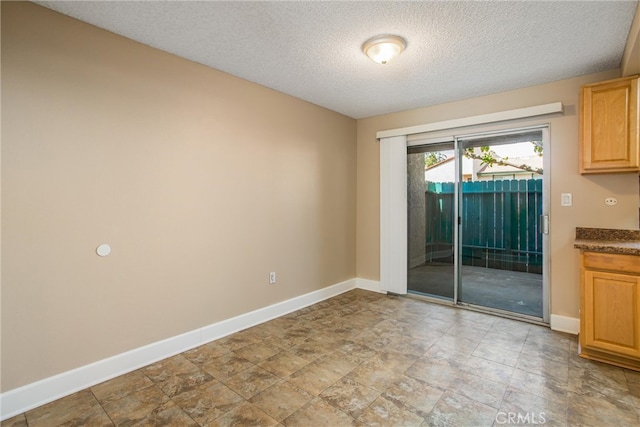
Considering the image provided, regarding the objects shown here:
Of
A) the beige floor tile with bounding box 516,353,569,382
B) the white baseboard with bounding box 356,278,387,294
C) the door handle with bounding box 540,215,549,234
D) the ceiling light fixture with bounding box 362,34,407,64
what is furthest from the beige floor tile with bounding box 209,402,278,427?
the door handle with bounding box 540,215,549,234

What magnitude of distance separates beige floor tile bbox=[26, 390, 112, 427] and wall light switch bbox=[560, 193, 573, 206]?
13.3ft

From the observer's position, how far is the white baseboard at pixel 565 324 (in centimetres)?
296

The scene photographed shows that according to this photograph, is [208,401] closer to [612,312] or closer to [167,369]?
[167,369]

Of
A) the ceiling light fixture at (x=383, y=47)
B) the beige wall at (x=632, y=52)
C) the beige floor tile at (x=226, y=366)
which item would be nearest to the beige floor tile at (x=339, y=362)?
the beige floor tile at (x=226, y=366)

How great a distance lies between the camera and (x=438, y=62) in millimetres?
2689

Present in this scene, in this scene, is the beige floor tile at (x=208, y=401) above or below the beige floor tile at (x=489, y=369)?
below

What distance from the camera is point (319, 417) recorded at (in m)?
1.79

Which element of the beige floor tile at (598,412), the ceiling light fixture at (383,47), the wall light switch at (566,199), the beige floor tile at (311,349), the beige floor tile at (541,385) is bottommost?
the beige floor tile at (598,412)

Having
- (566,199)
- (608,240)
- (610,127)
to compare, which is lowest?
(608,240)

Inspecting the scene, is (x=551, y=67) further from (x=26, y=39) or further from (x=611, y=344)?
(x=26, y=39)

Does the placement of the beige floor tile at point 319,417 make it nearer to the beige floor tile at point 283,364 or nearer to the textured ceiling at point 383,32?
the beige floor tile at point 283,364

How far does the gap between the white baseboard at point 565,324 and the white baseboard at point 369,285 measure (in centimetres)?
187

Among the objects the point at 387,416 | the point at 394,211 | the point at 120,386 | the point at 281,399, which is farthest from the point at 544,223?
the point at 120,386
